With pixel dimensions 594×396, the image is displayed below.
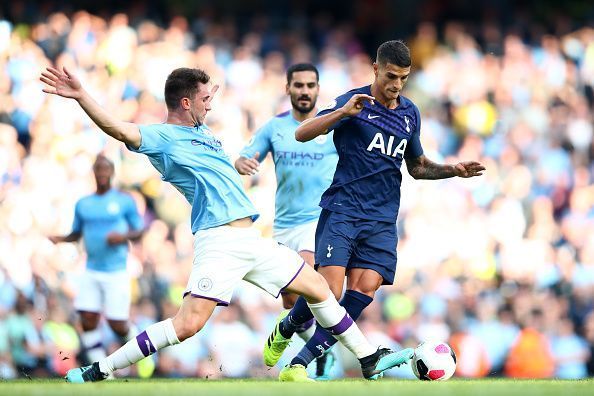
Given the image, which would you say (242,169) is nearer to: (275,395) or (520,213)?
(275,395)

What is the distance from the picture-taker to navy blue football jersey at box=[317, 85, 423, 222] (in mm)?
10023

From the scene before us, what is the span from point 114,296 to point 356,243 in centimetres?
442

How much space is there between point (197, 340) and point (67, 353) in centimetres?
153

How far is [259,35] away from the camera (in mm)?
20453

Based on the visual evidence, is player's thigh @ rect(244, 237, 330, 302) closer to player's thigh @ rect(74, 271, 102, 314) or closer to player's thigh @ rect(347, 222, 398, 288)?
player's thigh @ rect(347, 222, 398, 288)

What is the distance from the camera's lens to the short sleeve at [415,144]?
33.8 feet

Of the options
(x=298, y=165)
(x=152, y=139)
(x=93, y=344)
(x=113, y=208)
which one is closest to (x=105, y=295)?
(x=93, y=344)

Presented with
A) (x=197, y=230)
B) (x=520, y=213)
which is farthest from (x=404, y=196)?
(x=197, y=230)

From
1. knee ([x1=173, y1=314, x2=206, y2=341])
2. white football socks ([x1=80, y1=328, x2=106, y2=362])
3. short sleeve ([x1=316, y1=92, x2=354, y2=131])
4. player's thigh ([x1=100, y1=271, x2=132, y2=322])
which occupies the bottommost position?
white football socks ([x1=80, y1=328, x2=106, y2=362])

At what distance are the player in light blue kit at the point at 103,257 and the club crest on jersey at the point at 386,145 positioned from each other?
426cm

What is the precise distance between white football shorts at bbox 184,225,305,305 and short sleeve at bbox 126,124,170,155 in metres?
0.70

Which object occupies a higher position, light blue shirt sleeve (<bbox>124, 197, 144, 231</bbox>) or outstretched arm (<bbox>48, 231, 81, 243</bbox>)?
light blue shirt sleeve (<bbox>124, 197, 144, 231</bbox>)

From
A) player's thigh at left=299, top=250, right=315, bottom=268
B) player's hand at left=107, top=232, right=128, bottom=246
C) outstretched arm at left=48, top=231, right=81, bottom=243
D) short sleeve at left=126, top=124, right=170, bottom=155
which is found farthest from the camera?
outstretched arm at left=48, top=231, right=81, bottom=243

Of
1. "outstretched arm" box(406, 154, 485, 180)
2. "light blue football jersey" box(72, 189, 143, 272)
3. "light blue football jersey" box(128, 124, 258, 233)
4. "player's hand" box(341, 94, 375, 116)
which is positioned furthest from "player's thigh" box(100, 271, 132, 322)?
"player's hand" box(341, 94, 375, 116)
